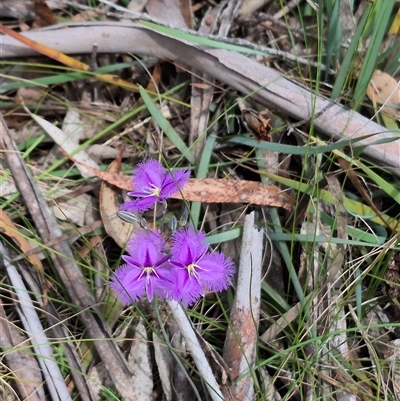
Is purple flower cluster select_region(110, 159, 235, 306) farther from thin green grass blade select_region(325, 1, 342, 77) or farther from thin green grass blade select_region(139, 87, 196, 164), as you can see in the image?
thin green grass blade select_region(325, 1, 342, 77)

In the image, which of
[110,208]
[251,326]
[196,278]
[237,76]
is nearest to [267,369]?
[251,326]

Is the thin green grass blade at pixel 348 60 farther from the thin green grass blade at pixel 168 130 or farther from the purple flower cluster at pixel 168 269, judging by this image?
the purple flower cluster at pixel 168 269

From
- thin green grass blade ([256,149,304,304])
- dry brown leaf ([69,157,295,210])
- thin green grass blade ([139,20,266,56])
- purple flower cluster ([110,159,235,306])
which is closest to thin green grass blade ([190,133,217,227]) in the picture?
dry brown leaf ([69,157,295,210])

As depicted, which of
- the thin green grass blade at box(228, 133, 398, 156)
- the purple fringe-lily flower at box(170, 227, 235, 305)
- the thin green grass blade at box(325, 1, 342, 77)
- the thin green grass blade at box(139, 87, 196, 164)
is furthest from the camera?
the thin green grass blade at box(139, 87, 196, 164)

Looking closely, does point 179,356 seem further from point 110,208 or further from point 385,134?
point 385,134

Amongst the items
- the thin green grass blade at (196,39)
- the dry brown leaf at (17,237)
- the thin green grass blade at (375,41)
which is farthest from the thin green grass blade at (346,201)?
the dry brown leaf at (17,237)

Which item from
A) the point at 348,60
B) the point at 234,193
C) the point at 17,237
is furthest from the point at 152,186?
the point at 348,60

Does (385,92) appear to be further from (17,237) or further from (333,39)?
(17,237)

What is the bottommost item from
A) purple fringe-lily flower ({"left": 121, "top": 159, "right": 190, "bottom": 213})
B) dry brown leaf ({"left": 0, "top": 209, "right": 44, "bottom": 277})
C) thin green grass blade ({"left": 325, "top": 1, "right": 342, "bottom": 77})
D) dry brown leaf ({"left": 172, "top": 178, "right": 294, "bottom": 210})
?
dry brown leaf ({"left": 0, "top": 209, "right": 44, "bottom": 277})
